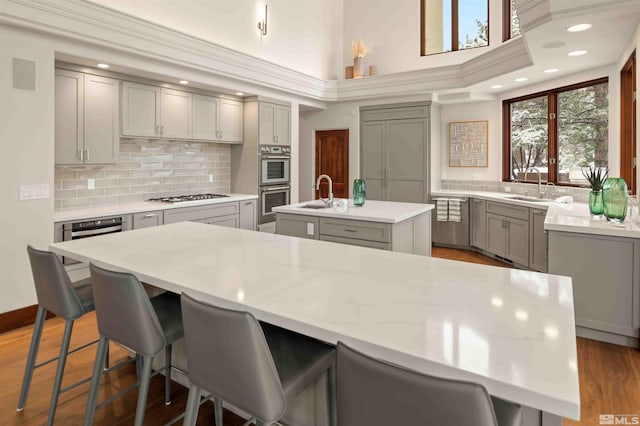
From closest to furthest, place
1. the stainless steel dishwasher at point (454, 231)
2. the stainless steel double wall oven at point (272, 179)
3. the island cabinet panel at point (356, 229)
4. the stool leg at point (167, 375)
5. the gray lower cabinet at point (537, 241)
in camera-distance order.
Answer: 1. the stool leg at point (167, 375)
2. the island cabinet panel at point (356, 229)
3. the gray lower cabinet at point (537, 241)
4. the stainless steel double wall oven at point (272, 179)
5. the stainless steel dishwasher at point (454, 231)

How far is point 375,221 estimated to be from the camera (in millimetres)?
3602

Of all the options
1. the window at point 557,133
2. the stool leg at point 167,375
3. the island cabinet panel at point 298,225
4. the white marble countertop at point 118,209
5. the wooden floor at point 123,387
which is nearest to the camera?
the wooden floor at point 123,387

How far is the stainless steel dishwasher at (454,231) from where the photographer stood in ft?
21.0

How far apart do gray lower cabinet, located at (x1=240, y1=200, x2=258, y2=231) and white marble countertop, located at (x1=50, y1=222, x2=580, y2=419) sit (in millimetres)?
3359

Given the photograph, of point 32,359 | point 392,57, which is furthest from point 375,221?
point 392,57

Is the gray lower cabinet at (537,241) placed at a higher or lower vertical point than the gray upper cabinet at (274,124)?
lower

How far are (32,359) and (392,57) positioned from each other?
7.06 meters

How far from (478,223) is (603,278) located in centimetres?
309

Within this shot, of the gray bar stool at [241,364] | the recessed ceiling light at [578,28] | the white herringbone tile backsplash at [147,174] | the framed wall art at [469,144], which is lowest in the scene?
the gray bar stool at [241,364]

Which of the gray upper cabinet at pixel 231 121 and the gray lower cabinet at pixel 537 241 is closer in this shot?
the gray lower cabinet at pixel 537 241

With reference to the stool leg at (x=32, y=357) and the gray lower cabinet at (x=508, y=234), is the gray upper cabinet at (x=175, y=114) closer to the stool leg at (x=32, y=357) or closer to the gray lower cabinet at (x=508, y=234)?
the stool leg at (x=32, y=357)

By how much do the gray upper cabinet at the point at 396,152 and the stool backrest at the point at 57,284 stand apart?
5.72 m

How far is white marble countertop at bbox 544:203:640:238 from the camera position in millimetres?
3004

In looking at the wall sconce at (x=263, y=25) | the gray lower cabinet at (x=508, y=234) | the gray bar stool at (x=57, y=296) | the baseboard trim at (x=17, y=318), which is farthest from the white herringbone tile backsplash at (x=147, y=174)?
the gray lower cabinet at (x=508, y=234)
